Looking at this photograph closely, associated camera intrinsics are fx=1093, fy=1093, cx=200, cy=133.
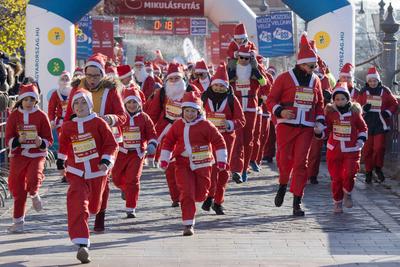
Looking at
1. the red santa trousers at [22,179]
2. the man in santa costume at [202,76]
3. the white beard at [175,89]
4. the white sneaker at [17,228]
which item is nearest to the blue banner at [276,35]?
the man in santa costume at [202,76]

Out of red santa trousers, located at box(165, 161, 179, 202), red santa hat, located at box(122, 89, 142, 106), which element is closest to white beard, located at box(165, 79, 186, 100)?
red santa hat, located at box(122, 89, 142, 106)

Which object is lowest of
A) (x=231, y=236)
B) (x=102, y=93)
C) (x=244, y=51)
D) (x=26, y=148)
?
(x=231, y=236)

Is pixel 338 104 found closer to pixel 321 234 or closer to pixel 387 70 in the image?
pixel 321 234

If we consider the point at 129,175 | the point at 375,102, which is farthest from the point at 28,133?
the point at 375,102

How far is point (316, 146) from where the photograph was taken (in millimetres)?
16297

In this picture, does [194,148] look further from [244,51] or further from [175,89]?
[244,51]

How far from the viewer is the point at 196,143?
37.0ft

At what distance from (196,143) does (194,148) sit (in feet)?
0.20

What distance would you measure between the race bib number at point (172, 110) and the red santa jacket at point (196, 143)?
9.61 ft

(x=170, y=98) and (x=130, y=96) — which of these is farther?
(x=170, y=98)

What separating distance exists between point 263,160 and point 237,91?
5.07 meters

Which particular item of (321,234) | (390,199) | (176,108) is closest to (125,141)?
(176,108)

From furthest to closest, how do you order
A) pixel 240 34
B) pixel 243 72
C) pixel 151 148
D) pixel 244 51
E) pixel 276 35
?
pixel 276 35 < pixel 240 34 < pixel 243 72 < pixel 244 51 < pixel 151 148

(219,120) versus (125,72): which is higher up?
(125,72)
